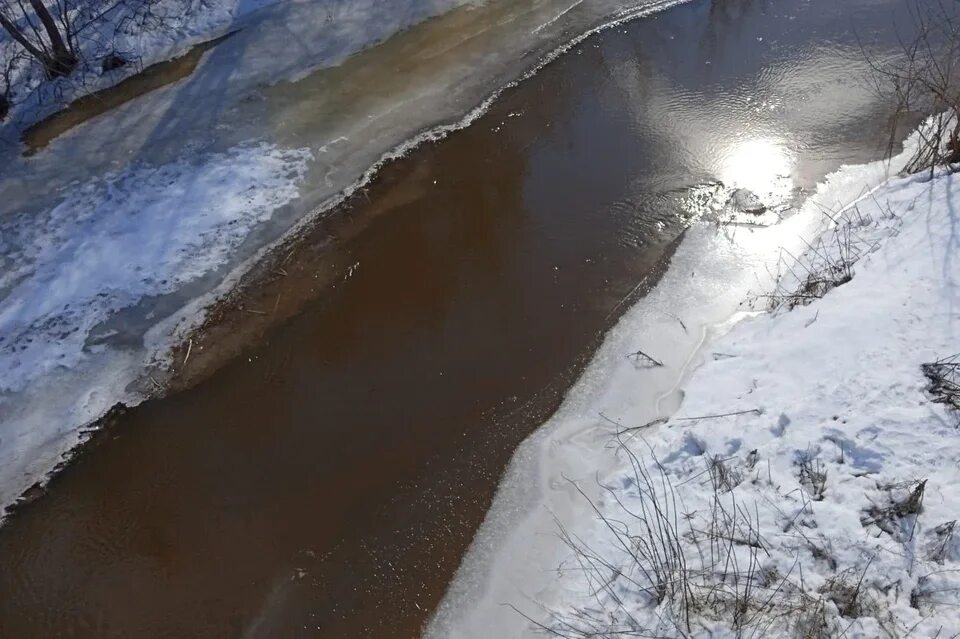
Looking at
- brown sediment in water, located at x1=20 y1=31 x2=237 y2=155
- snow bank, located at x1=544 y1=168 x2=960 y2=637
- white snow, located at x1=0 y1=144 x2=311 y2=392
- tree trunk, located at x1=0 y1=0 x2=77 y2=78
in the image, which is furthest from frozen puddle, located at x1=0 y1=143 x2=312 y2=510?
snow bank, located at x1=544 y1=168 x2=960 y2=637

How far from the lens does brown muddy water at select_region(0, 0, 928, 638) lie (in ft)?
13.8

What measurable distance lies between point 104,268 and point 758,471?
5.25m

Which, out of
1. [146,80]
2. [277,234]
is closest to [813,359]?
[277,234]

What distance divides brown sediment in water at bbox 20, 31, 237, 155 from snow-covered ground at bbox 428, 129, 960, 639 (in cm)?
600

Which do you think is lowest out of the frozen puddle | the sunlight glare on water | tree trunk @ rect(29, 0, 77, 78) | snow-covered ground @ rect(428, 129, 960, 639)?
snow-covered ground @ rect(428, 129, 960, 639)

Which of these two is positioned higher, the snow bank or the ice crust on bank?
the ice crust on bank

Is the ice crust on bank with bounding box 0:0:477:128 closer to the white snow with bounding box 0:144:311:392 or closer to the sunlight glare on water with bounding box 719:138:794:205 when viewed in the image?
the white snow with bounding box 0:144:311:392

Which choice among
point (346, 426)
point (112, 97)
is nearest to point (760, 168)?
point (346, 426)

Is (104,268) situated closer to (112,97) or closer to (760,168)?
(112,97)

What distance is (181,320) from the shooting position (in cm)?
560


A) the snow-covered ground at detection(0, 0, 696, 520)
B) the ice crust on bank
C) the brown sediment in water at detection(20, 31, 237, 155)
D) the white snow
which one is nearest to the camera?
the snow-covered ground at detection(0, 0, 696, 520)

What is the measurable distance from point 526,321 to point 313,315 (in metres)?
1.69

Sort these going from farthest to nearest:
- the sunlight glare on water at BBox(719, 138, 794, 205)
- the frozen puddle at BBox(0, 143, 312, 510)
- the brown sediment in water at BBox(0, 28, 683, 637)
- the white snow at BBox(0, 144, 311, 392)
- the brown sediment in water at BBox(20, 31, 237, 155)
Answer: the brown sediment in water at BBox(20, 31, 237, 155) → the sunlight glare on water at BBox(719, 138, 794, 205) → the white snow at BBox(0, 144, 311, 392) → the frozen puddle at BBox(0, 143, 312, 510) → the brown sediment in water at BBox(0, 28, 683, 637)

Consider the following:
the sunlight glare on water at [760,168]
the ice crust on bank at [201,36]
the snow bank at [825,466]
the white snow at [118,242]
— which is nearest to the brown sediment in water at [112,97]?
the ice crust on bank at [201,36]
